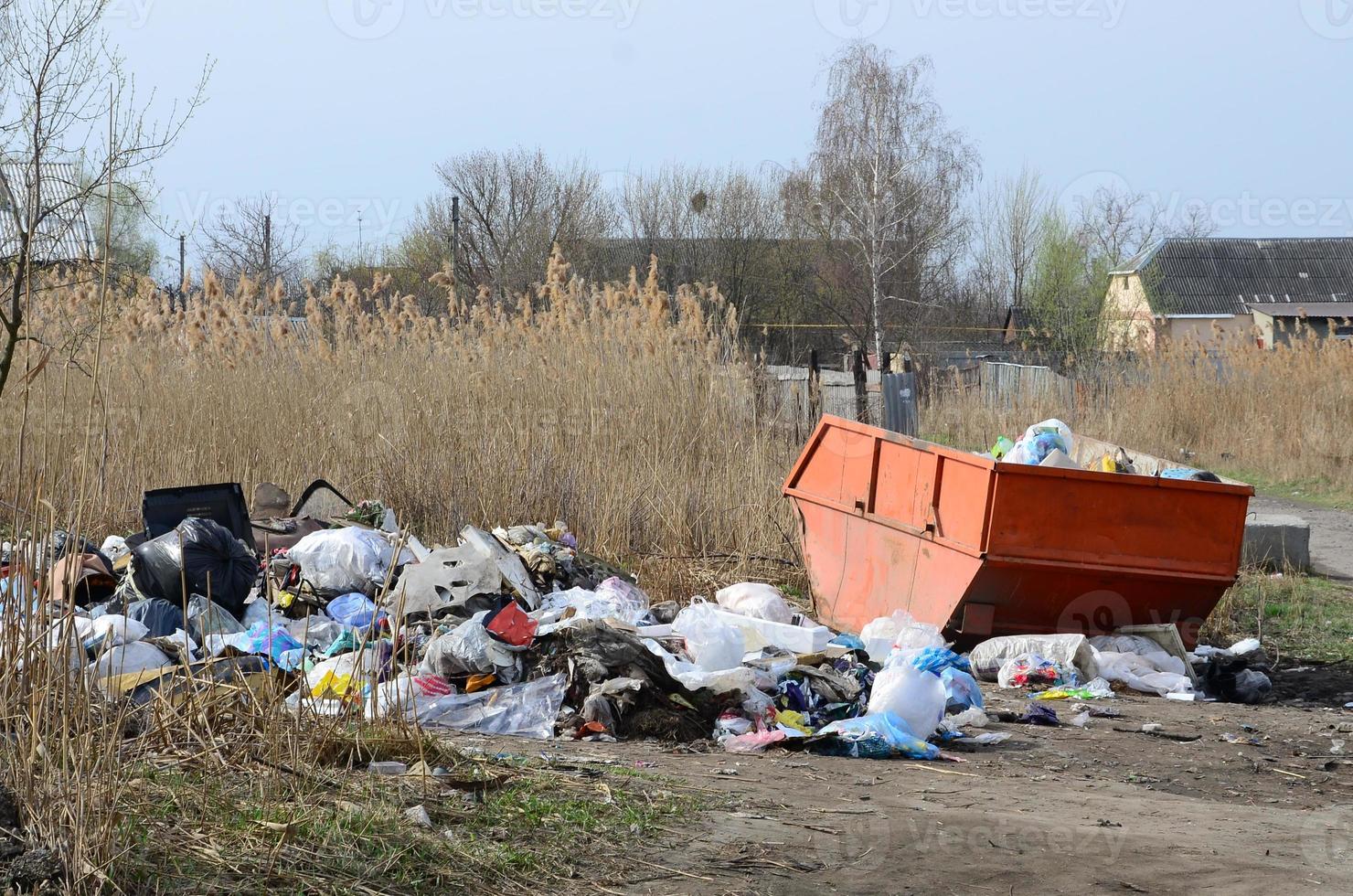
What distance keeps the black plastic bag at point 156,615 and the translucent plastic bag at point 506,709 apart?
1832 mm

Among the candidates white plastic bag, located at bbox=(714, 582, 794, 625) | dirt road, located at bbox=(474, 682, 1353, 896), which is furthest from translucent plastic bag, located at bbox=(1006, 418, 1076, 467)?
dirt road, located at bbox=(474, 682, 1353, 896)

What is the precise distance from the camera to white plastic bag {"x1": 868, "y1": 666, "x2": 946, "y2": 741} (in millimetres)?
5859

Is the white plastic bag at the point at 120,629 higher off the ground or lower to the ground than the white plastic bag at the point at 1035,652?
higher

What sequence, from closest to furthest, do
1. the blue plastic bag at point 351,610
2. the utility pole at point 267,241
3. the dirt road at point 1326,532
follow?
the blue plastic bag at point 351,610 < the dirt road at point 1326,532 < the utility pole at point 267,241

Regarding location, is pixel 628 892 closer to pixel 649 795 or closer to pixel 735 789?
pixel 649 795

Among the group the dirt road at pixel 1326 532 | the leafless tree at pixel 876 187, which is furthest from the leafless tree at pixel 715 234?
the dirt road at pixel 1326 532

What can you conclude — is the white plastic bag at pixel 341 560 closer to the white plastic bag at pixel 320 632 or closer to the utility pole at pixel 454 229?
the white plastic bag at pixel 320 632

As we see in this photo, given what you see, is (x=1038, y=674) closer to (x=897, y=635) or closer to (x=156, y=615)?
(x=897, y=635)

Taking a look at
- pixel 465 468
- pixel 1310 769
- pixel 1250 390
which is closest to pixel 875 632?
pixel 1310 769

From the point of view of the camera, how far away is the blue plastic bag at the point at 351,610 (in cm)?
768

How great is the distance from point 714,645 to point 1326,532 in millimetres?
9643

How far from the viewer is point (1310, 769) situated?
227 inches

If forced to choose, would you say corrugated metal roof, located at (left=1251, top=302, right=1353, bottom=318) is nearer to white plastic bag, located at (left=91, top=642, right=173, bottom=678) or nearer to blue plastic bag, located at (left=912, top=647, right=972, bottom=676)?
blue plastic bag, located at (left=912, top=647, right=972, bottom=676)

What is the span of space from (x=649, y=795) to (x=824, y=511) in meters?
5.25
